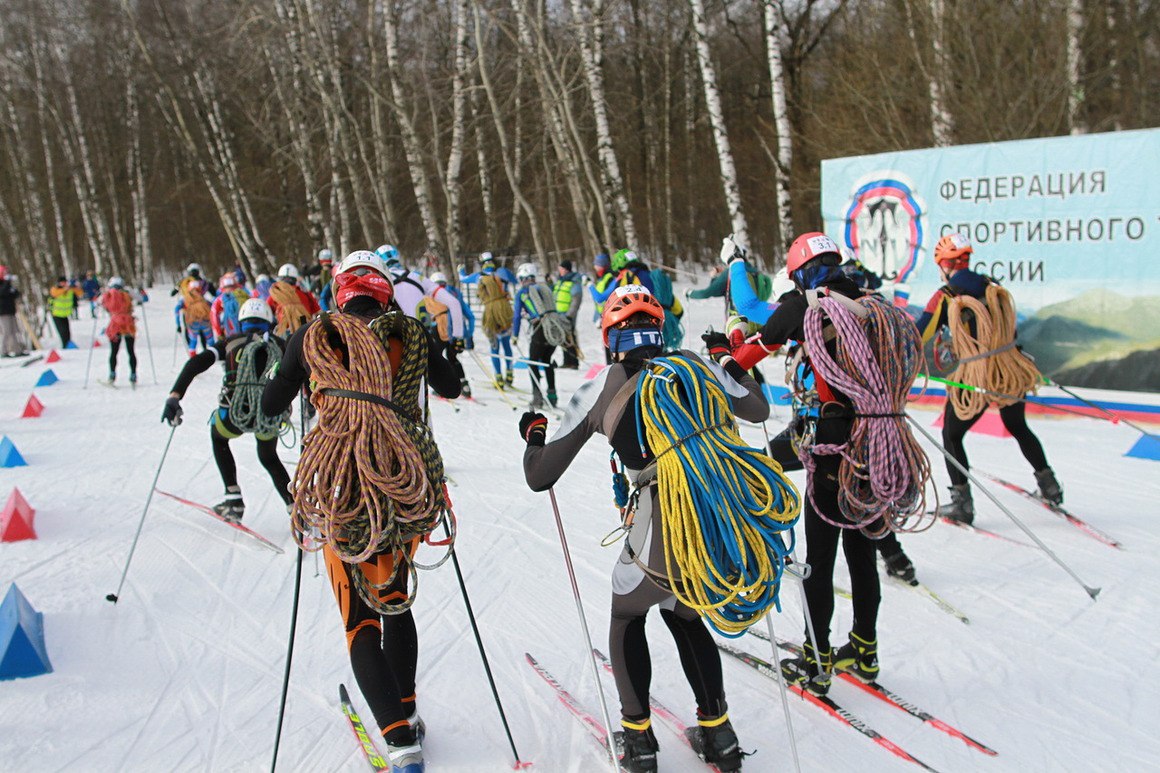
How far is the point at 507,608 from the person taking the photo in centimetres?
500

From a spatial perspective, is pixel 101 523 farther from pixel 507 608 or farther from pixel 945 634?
pixel 945 634

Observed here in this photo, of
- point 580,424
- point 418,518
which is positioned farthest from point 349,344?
point 580,424

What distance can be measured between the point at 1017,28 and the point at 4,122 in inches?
923

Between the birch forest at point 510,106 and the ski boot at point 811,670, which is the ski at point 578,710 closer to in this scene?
the ski boot at point 811,670

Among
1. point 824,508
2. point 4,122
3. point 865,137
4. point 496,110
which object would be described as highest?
point 4,122

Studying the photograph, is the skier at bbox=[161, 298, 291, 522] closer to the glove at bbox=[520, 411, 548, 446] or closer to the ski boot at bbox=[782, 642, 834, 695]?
the glove at bbox=[520, 411, 548, 446]

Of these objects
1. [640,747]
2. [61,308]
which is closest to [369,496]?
[640,747]

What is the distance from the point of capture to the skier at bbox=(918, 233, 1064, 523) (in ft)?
19.4

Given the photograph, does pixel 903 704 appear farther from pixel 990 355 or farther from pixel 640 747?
pixel 990 355

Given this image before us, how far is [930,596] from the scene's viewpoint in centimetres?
488

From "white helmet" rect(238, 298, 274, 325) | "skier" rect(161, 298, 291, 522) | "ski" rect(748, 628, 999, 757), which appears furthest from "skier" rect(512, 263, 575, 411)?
"ski" rect(748, 628, 999, 757)

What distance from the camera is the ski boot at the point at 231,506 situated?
21.6ft

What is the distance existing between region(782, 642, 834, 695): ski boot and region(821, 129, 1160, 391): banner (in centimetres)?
668

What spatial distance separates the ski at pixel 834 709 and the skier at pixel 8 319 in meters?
17.2
